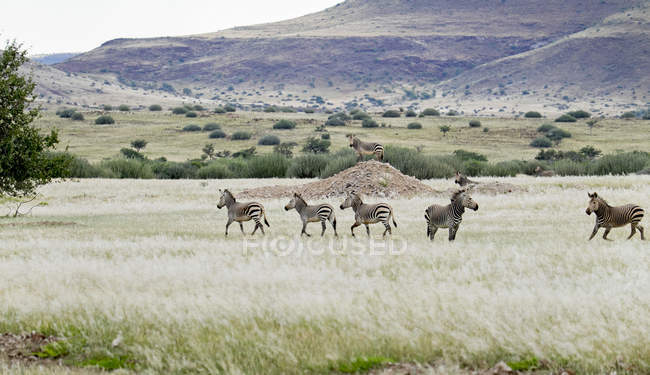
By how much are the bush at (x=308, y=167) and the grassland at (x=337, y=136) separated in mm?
20567

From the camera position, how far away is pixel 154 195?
28.8 meters

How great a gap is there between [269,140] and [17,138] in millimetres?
44559

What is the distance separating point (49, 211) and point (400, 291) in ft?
62.8

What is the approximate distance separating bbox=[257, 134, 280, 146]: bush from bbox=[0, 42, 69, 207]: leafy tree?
43811 millimetres

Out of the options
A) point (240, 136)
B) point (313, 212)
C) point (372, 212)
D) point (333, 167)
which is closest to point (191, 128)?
point (240, 136)

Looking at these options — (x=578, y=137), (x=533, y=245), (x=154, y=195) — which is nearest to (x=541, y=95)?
(x=578, y=137)

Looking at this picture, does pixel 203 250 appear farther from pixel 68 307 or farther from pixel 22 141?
pixel 22 141

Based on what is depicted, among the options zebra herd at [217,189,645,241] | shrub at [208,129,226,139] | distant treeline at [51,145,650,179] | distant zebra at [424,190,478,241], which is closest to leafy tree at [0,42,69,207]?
zebra herd at [217,189,645,241]

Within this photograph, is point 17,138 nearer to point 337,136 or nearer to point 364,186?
point 364,186

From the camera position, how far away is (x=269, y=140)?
64688 mm

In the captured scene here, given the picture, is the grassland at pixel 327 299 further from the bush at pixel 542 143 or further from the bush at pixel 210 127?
the bush at pixel 210 127

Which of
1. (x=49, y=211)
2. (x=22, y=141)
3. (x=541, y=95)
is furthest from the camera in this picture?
(x=541, y=95)

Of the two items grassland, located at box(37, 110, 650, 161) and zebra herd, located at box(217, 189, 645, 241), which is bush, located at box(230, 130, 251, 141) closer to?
grassland, located at box(37, 110, 650, 161)

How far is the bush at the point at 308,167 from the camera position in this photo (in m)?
37.5
